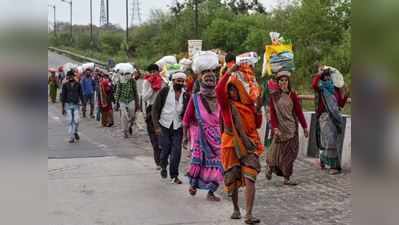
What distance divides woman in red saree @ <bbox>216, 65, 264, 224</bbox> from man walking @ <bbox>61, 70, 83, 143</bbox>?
27.8 ft

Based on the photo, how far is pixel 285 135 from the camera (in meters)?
8.84

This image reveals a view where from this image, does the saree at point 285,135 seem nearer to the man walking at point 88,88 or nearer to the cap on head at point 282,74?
the cap on head at point 282,74

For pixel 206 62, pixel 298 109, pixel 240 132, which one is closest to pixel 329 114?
pixel 298 109

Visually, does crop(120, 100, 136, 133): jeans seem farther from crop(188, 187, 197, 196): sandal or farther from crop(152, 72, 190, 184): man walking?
crop(188, 187, 197, 196): sandal

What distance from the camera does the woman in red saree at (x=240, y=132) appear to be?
21.0 ft

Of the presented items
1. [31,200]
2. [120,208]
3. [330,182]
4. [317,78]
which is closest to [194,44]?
[317,78]

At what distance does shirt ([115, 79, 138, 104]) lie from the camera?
15.2 metres

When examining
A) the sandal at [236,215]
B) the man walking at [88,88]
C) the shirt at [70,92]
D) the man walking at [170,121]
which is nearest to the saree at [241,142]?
the sandal at [236,215]

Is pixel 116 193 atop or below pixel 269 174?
below

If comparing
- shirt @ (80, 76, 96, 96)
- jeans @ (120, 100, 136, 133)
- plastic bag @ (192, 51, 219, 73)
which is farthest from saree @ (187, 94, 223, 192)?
shirt @ (80, 76, 96, 96)

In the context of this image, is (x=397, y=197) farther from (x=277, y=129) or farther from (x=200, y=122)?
(x=277, y=129)

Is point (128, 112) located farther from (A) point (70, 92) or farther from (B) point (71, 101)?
(A) point (70, 92)

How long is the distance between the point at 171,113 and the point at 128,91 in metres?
6.31

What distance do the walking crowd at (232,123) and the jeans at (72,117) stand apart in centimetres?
390
